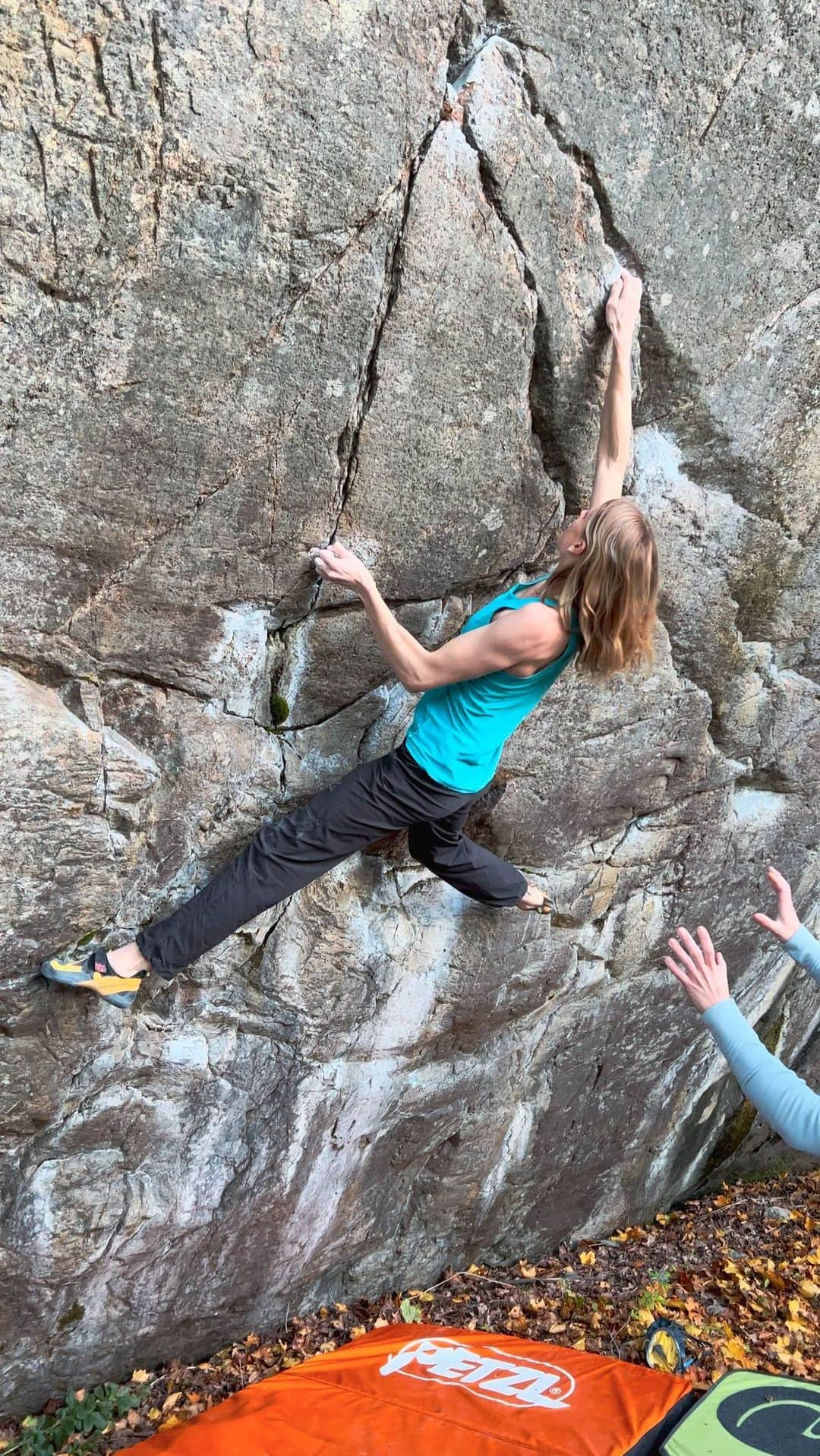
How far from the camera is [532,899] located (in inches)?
A: 217

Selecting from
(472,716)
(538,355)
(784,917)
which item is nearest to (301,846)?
(472,716)

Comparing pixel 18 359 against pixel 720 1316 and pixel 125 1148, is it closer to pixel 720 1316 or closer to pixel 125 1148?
pixel 125 1148

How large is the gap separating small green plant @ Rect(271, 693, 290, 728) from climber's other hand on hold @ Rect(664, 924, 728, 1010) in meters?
2.15

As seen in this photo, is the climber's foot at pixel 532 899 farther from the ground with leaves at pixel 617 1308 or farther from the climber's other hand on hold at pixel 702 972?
the ground with leaves at pixel 617 1308

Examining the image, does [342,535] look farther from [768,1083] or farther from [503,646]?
[768,1083]

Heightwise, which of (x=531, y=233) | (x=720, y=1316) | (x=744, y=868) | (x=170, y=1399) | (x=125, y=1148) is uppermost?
(x=531, y=233)

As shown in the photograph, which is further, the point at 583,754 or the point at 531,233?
the point at 583,754

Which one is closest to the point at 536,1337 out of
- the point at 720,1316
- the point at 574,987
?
the point at 720,1316

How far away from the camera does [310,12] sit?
3.25 m

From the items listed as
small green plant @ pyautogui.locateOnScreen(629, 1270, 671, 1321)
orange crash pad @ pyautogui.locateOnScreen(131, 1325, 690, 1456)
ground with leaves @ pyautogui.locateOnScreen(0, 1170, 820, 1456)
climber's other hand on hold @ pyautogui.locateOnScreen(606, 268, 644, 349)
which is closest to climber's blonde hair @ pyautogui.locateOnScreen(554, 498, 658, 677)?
climber's other hand on hold @ pyautogui.locateOnScreen(606, 268, 644, 349)

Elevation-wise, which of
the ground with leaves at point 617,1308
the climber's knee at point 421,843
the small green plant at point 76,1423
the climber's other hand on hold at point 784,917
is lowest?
the small green plant at point 76,1423

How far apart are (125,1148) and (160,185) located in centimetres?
454

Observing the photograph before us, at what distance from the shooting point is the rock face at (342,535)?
11.0ft

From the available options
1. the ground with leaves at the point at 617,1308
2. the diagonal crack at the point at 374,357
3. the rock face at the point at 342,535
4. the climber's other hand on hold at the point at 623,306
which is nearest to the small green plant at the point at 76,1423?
the ground with leaves at the point at 617,1308
